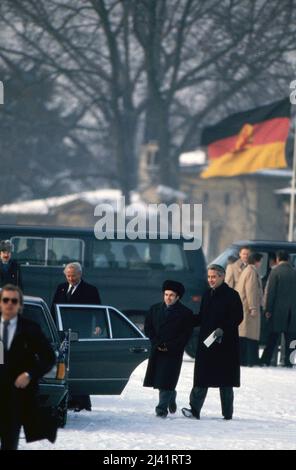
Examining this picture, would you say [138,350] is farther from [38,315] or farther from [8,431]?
[8,431]

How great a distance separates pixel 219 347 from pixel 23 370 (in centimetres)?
487

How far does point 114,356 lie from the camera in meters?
14.8

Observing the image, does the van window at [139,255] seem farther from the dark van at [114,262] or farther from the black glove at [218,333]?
the black glove at [218,333]

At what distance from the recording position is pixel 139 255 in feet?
80.9

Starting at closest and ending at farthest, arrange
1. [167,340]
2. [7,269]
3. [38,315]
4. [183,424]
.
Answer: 1. [38,315]
2. [183,424]
3. [167,340]
4. [7,269]

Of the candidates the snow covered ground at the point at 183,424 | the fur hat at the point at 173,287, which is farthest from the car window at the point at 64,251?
the fur hat at the point at 173,287

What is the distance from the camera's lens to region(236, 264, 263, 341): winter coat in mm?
21703

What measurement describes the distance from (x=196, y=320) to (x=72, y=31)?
130ft

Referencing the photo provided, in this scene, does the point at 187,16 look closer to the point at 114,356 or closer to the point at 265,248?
the point at 265,248

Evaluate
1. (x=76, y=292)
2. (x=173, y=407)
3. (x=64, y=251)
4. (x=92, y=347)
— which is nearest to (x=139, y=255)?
(x=64, y=251)

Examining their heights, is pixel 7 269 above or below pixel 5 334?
above

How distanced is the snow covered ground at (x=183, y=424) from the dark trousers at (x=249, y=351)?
2.93 meters

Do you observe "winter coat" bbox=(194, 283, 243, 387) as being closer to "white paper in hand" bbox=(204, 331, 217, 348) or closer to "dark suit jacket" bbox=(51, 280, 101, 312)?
"white paper in hand" bbox=(204, 331, 217, 348)

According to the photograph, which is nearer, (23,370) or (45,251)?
(23,370)
